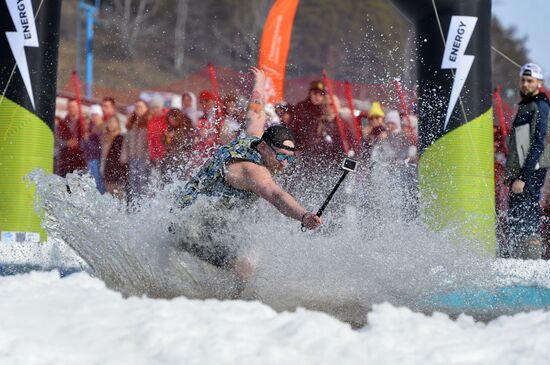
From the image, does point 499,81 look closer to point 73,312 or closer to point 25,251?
point 25,251

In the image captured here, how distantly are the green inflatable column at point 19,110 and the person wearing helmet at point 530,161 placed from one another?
4.59m

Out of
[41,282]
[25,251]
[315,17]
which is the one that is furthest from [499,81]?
[41,282]

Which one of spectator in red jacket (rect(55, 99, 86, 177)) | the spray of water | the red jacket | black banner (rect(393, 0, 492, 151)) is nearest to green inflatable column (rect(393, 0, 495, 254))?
black banner (rect(393, 0, 492, 151))

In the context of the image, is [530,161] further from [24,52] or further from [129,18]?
[129,18]

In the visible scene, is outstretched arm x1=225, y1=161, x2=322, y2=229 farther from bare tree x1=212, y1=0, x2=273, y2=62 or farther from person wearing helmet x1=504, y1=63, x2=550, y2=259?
bare tree x1=212, y1=0, x2=273, y2=62

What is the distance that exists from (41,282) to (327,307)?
5.85ft

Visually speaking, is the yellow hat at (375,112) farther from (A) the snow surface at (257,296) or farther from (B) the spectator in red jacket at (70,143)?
(B) the spectator in red jacket at (70,143)

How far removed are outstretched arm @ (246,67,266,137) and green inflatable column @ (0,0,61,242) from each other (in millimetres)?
2820

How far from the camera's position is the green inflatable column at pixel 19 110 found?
8.61m

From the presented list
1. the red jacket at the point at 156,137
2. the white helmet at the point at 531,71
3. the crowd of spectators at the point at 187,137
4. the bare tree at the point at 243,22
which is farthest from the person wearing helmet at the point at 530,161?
the bare tree at the point at 243,22

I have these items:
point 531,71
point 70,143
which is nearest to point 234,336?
point 531,71

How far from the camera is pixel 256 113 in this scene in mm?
6645

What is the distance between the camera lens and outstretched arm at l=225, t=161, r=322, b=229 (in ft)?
15.9

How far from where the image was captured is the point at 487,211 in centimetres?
842
